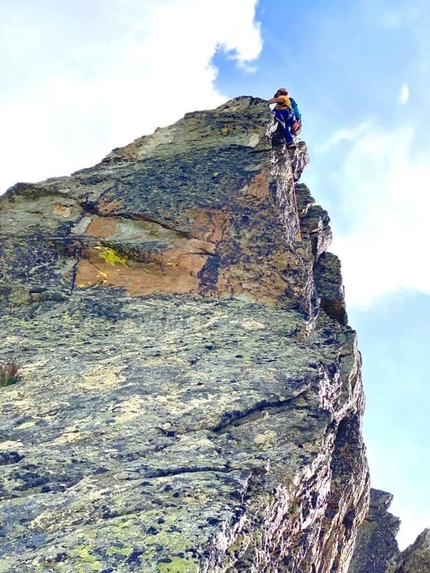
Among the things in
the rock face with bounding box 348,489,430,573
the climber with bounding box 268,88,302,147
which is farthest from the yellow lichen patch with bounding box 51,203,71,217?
the rock face with bounding box 348,489,430,573

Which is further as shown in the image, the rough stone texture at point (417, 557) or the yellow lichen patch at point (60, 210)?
the rough stone texture at point (417, 557)

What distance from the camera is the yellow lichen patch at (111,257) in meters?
16.0

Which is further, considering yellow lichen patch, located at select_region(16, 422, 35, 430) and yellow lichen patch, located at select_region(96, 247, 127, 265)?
yellow lichen patch, located at select_region(96, 247, 127, 265)

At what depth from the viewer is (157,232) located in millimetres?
16734

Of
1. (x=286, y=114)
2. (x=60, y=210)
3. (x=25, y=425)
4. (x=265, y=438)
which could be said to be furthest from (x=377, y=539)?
(x=25, y=425)

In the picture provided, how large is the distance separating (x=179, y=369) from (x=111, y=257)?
233 inches

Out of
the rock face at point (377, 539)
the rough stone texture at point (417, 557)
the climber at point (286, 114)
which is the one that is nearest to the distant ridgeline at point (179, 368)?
the climber at point (286, 114)

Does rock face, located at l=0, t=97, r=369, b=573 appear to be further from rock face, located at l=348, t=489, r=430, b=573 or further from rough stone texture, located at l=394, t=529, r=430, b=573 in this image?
rock face, located at l=348, t=489, r=430, b=573

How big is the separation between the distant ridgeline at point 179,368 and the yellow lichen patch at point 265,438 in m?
0.02

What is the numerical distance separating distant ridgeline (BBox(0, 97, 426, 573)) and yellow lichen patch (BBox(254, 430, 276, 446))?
2cm

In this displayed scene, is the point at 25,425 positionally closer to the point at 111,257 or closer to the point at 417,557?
the point at 111,257

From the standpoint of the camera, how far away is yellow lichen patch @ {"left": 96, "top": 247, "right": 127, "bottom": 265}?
16047 mm

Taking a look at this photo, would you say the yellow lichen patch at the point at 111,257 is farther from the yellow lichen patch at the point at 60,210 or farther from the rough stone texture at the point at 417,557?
the rough stone texture at the point at 417,557

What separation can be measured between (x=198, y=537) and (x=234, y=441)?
2708 millimetres
